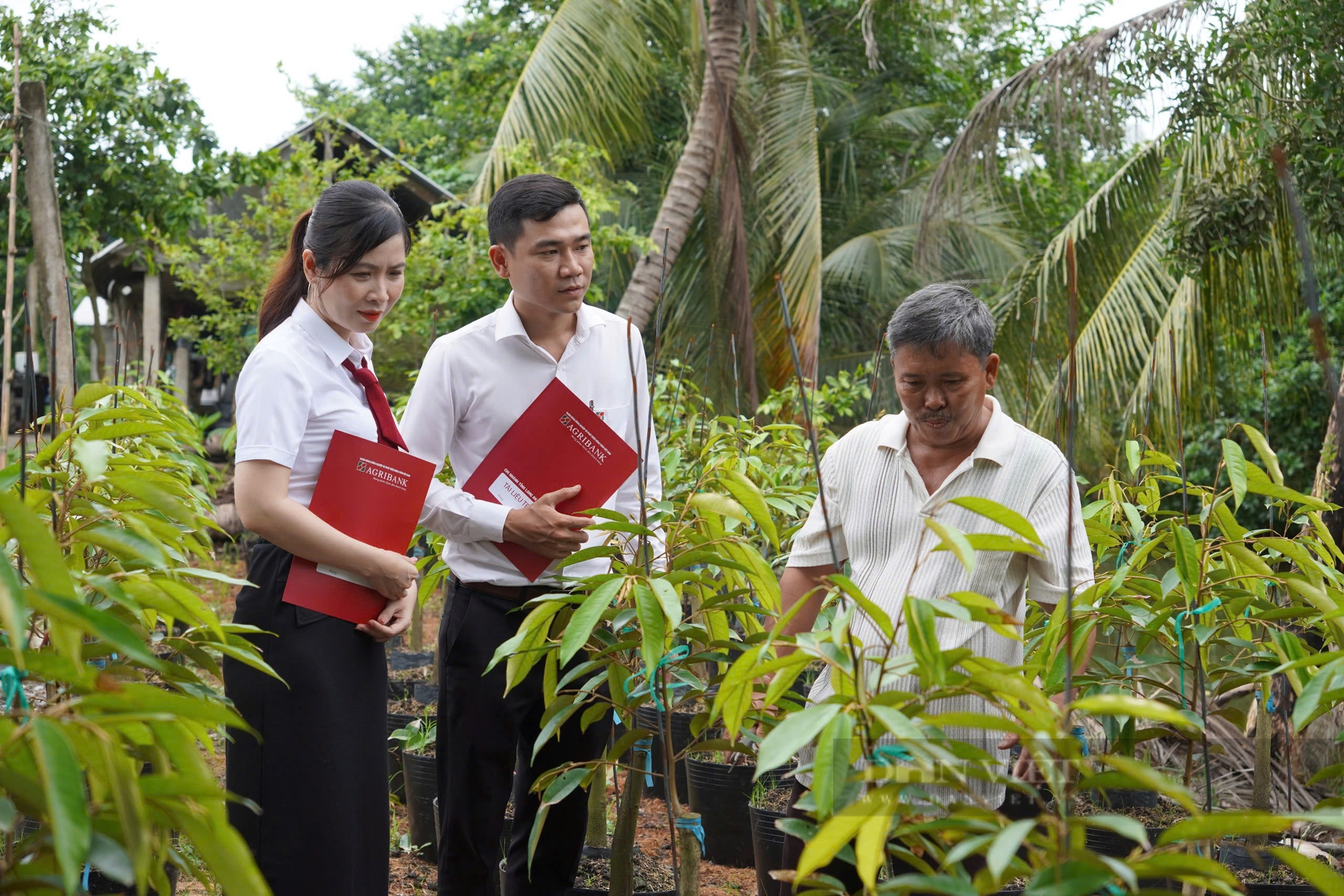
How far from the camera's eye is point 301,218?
7.26 ft

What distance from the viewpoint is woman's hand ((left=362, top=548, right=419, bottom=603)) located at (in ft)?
6.28

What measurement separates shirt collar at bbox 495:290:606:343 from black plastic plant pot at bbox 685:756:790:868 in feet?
4.89

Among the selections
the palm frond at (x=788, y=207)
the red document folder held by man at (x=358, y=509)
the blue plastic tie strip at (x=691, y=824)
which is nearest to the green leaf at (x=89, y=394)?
the red document folder held by man at (x=358, y=509)

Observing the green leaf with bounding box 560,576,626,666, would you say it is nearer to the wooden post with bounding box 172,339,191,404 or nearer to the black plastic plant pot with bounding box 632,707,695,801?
the black plastic plant pot with bounding box 632,707,695,801

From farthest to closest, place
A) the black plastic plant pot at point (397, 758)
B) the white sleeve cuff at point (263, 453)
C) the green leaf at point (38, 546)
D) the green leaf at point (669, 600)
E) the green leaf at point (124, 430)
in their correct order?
the black plastic plant pot at point (397, 758) → the white sleeve cuff at point (263, 453) → the green leaf at point (124, 430) → the green leaf at point (669, 600) → the green leaf at point (38, 546)

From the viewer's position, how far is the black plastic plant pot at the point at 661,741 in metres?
3.54

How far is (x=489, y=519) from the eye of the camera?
2.16m

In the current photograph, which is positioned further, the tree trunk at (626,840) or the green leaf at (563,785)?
the tree trunk at (626,840)

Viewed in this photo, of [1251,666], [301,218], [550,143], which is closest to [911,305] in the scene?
[1251,666]

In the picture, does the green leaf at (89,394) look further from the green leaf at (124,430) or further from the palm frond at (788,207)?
the palm frond at (788,207)

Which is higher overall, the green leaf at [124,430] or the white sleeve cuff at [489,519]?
the green leaf at [124,430]

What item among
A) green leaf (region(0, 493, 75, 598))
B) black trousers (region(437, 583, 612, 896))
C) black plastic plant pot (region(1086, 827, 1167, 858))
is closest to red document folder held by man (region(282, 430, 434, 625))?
black trousers (region(437, 583, 612, 896))

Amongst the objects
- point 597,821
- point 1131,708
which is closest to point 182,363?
point 597,821

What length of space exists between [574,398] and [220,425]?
41.0 feet
